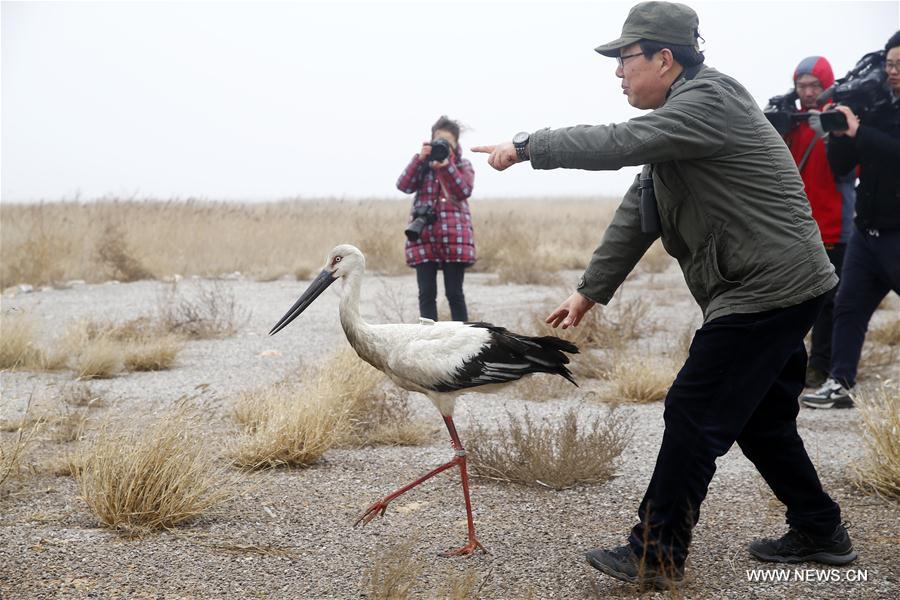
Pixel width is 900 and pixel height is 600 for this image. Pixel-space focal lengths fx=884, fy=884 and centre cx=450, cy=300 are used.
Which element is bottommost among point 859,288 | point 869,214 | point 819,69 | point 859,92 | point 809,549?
point 809,549

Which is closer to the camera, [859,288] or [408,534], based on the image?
[408,534]

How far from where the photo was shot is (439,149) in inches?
305

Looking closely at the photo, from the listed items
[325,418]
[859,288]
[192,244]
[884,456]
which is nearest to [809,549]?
[884,456]

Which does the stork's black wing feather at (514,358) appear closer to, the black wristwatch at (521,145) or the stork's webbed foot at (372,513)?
the stork's webbed foot at (372,513)

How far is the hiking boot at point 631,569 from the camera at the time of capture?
3580 mm

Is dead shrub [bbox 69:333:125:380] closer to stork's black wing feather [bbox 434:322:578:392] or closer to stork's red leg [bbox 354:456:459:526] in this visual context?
stork's red leg [bbox 354:456:459:526]

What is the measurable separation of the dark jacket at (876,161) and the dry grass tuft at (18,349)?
24.0 feet

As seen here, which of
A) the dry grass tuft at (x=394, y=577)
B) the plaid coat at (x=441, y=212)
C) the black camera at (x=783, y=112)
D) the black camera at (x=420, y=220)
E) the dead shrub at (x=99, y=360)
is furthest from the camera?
the dead shrub at (x=99, y=360)

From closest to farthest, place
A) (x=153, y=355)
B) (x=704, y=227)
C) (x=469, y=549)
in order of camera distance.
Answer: (x=704, y=227) < (x=469, y=549) < (x=153, y=355)

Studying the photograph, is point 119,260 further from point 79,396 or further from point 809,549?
point 809,549

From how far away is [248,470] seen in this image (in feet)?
17.9

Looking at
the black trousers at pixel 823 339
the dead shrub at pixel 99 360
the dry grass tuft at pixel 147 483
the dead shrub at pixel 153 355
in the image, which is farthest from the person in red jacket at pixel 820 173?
the dead shrub at pixel 99 360

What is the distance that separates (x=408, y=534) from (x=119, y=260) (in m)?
13.9

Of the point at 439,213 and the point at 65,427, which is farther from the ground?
the point at 439,213
